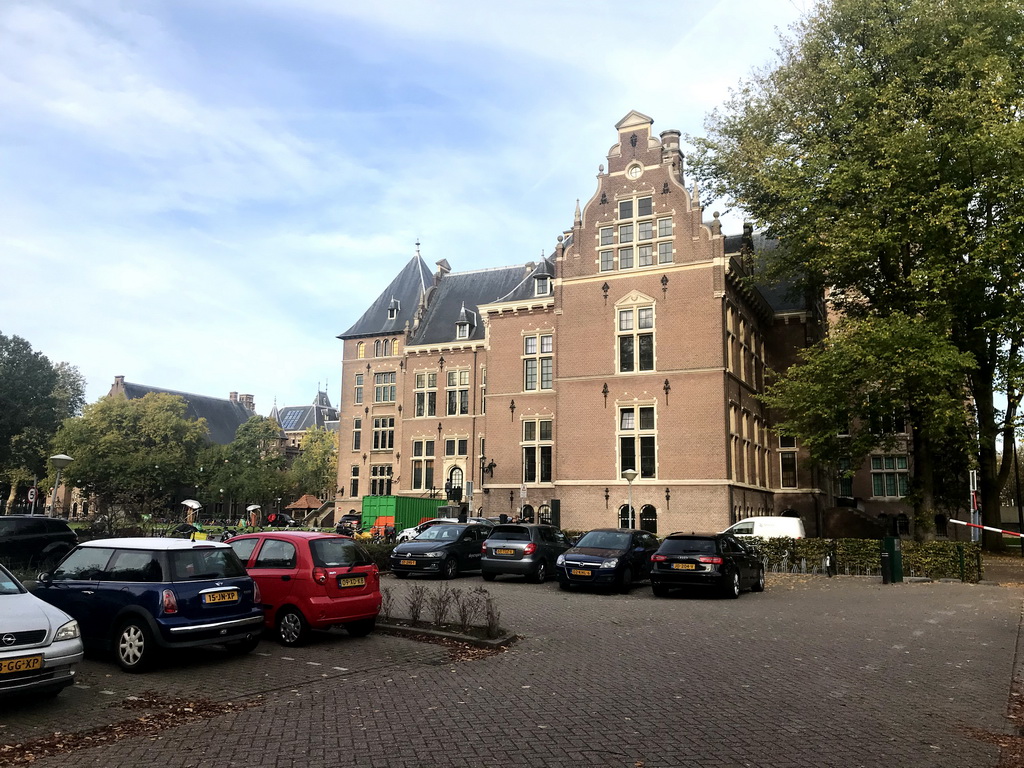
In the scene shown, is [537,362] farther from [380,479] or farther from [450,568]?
[450,568]

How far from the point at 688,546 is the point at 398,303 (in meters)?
45.3

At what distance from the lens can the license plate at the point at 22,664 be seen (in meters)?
6.73

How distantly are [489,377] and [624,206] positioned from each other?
1294 centimetres

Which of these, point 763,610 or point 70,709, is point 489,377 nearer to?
point 763,610

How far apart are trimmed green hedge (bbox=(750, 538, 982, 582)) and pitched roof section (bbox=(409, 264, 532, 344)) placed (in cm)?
3110

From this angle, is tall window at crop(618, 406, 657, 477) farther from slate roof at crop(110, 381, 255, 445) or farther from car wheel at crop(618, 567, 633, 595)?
slate roof at crop(110, 381, 255, 445)

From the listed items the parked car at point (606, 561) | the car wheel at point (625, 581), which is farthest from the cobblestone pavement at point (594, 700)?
the car wheel at point (625, 581)

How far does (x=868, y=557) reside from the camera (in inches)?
910

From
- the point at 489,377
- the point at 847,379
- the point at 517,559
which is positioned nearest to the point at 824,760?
the point at 517,559

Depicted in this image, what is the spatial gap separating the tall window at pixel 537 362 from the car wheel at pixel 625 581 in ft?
80.1

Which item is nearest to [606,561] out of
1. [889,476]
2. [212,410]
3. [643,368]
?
[643,368]

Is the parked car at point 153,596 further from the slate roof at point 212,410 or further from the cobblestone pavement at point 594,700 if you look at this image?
the slate roof at point 212,410

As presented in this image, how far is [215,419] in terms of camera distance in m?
89.9

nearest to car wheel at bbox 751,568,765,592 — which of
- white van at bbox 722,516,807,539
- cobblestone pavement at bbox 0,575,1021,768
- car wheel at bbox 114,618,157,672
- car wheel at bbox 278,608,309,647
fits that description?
cobblestone pavement at bbox 0,575,1021,768
